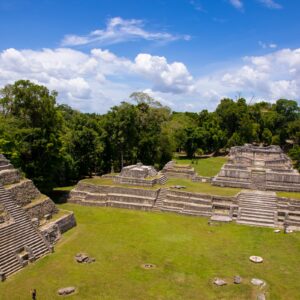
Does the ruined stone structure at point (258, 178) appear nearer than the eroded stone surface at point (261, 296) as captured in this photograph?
No

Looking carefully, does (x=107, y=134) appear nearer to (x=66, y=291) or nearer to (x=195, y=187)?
(x=195, y=187)

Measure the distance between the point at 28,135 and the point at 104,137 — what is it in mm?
12084

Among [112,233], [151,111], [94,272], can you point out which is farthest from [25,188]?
[151,111]

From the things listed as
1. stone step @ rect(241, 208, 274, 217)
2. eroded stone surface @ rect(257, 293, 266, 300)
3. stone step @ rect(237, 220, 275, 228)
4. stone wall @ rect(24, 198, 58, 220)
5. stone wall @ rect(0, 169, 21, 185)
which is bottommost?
eroded stone surface @ rect(257, 293, 266, 300)

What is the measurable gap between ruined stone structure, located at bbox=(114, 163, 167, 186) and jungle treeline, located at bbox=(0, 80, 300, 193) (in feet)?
19.5

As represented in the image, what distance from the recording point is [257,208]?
2369 centimetres

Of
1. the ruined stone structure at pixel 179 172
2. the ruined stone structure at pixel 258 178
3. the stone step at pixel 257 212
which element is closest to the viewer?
the stone step at pixel 257 212

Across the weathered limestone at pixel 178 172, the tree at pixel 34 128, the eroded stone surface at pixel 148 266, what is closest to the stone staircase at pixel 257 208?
the eroded stone surface at pixel 148 266

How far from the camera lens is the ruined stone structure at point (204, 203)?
22625mm

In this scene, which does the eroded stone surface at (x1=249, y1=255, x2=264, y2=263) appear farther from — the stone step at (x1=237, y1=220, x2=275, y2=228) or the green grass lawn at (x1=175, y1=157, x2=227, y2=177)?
the green grass lawn at (x1=175, y1=157, x2=227, y2=177)

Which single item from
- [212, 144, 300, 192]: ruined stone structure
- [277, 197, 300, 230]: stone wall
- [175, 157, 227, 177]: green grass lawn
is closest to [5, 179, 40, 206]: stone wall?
[212, 144, 300, 192]: ruined stone structure

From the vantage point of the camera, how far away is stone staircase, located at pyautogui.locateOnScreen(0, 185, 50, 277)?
1545 centimetres

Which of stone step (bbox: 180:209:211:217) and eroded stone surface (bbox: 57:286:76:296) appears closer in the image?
eroded stone surface (bbox: 57:286:76:296)

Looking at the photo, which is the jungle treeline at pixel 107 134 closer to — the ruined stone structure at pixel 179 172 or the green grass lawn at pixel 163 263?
the ruined stone structure at pixel 179 172
